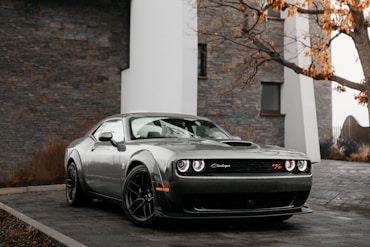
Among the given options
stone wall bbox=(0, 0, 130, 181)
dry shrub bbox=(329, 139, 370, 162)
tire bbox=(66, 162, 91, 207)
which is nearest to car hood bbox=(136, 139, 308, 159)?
tire bbox=(66, 162, 91, 207)

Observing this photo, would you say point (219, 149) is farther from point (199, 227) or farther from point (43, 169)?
point (43, 169)

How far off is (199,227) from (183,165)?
3.48 ft

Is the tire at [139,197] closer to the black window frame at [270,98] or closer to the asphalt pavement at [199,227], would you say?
the asphalt pavement at [199,227]

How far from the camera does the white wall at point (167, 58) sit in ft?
53.9

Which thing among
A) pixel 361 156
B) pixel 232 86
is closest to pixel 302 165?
pixel 232 86

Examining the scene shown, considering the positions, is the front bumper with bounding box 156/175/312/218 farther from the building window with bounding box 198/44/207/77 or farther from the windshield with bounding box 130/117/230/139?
the building window with bounding box 198/44/207/77

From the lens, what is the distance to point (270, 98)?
20.1 meters

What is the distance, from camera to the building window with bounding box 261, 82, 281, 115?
20.0 meters

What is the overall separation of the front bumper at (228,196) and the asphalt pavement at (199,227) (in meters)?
0.24

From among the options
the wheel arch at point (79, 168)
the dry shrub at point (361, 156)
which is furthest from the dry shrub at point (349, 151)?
the wheel arch at point (79, 168)

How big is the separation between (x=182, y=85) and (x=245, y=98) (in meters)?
3.67

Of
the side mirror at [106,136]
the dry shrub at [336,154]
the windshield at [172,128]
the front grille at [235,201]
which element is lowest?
the dry shrub at [336,154]

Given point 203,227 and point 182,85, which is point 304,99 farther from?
point 203,227

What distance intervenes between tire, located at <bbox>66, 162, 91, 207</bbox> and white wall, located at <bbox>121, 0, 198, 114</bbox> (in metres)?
6.89
